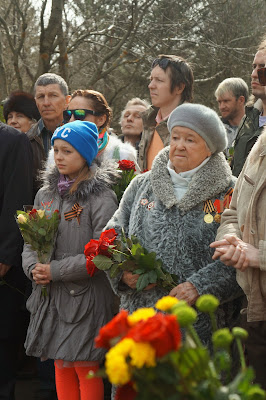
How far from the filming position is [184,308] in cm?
118

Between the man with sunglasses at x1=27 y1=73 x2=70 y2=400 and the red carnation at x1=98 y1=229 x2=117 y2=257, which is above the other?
the man with sunglasses at x1=27 y1=73 x2=70 y2=400

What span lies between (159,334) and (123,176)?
116 inches

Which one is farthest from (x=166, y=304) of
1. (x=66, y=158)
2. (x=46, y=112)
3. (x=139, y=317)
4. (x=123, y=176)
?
(x=46, y=112)

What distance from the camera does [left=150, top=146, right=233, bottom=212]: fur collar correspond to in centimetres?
307

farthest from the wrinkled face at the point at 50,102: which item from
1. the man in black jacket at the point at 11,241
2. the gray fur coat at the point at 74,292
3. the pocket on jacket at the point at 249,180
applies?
the pocket on jacket at the point at 249,180

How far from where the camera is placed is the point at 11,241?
4.09 metres

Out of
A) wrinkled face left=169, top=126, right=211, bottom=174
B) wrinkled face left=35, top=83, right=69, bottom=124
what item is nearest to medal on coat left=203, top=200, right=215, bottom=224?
wrinkled face left=169, top=126, right=211, bottom=174

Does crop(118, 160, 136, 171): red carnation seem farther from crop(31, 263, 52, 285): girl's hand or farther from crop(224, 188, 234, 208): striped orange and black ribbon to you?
crop(224, 188, 234, 208): striped orange and black ribbon

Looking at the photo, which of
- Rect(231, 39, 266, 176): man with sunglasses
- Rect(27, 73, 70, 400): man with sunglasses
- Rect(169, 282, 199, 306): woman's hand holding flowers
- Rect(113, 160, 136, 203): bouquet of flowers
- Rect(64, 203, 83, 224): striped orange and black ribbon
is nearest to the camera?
Rect(169, 282, 199, 306): woman's hand holding flowers

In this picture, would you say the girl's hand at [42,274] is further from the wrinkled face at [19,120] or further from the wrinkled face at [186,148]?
the wrinkled face at [19,120]

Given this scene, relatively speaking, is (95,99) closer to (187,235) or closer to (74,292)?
(74,292)

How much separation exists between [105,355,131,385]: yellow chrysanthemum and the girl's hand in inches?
102

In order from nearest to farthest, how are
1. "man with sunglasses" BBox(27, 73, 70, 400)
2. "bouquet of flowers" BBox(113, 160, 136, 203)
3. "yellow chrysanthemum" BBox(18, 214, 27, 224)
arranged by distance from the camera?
"yellow chrysanthemum" BBox(18, 214, 27, 224) → "bouquet of flowers" BBox(113, 160, 136, 203) → "man with sunglasses" BBox(27, 73, 70, 400)

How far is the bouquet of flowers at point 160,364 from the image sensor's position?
108 centimetres
